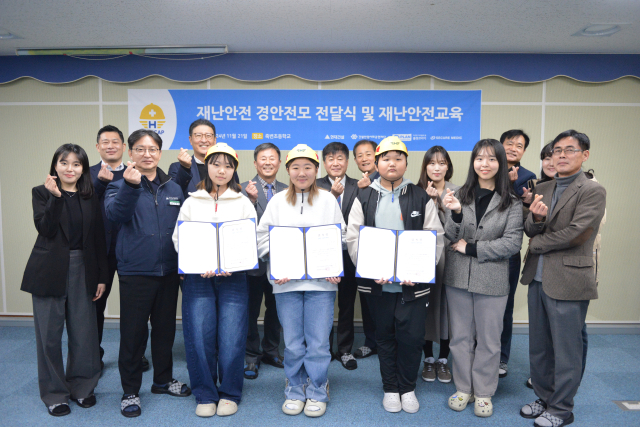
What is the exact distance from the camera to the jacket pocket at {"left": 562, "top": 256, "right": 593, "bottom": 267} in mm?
2383

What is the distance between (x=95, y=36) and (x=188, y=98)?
40.2 inches

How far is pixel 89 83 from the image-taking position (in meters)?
4.19

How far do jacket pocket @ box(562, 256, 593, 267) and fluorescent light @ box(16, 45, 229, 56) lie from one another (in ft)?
12.2

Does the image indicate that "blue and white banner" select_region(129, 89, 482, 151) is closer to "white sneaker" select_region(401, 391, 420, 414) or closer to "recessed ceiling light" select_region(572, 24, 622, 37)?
"recessed ceiling light" select_region(572, 24, 622, 37)

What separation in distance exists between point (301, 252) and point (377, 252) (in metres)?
0.51

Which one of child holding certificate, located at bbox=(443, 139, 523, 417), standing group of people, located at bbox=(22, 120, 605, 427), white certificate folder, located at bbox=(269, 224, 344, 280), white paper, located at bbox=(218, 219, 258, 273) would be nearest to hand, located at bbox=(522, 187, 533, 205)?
standing group of people, located at bbox=(22, 120, 605, 427)

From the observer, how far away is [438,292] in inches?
121

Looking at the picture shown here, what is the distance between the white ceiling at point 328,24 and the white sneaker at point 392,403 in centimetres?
309

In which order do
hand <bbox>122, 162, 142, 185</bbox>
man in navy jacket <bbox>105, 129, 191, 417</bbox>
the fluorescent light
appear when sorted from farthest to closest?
1. the fluorescent light
2. man in navy jacket <bbox>105, 129, 191, 417</bbox>
3. hand <bbox>122, 162, 142, 185</bbox>

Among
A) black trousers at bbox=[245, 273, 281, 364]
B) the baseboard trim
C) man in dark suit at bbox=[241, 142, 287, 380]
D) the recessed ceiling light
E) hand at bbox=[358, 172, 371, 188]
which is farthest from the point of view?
the baseboard trim

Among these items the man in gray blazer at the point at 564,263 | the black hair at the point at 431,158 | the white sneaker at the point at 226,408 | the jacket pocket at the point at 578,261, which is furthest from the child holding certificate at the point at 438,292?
the white sneaker at the point at 226,408

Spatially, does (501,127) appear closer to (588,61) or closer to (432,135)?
(432,135)

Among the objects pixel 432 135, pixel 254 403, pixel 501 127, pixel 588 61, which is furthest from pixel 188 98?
pixel 588 61

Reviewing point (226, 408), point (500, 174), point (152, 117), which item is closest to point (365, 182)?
point (500, 174)
